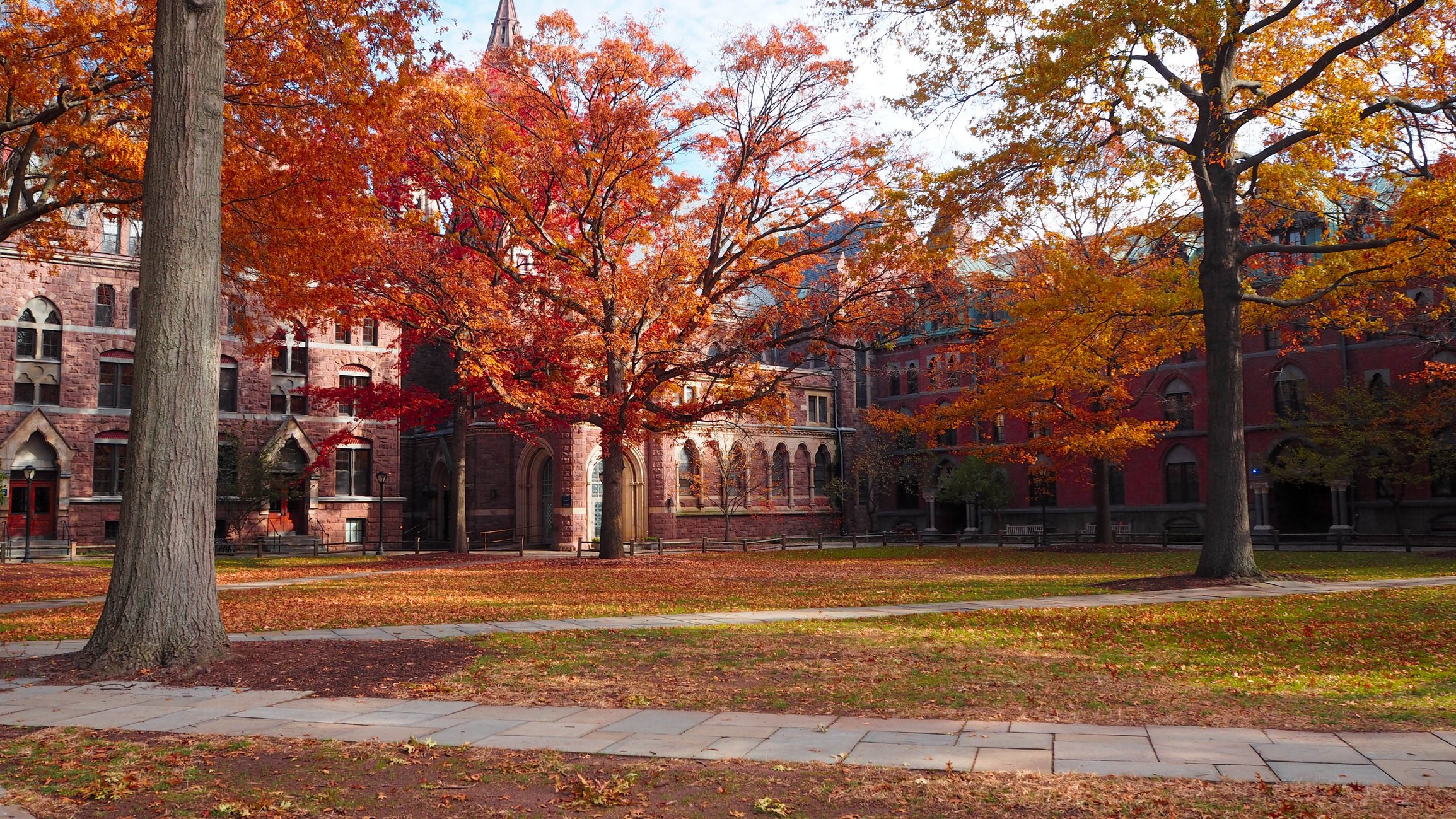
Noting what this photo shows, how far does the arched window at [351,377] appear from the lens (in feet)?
135

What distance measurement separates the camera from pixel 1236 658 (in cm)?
940

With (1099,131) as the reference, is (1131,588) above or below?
below

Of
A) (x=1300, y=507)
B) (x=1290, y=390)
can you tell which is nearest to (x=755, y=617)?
(x=1290, y=390)

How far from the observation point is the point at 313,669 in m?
9.24

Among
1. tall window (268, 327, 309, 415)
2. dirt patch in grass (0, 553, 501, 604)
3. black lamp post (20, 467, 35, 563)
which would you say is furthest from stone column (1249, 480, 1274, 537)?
black lamp post (20, 467, 35, 563)

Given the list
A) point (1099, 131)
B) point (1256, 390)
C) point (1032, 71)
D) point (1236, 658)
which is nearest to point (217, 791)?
point (1236, 658)

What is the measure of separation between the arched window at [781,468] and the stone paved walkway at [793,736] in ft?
139

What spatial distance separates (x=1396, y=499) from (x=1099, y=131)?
2632cm

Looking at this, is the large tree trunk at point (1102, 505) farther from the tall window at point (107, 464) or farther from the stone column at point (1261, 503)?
the tall window at point (107, 464)

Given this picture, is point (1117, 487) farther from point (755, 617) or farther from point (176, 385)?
point (176, 385)

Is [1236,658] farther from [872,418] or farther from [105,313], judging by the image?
[105,313]

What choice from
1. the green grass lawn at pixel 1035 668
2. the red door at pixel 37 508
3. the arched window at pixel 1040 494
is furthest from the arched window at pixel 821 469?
the green grass lawn at pixel 1035 668

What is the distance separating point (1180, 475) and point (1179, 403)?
329 cm

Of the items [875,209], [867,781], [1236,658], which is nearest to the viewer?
[867,781]
